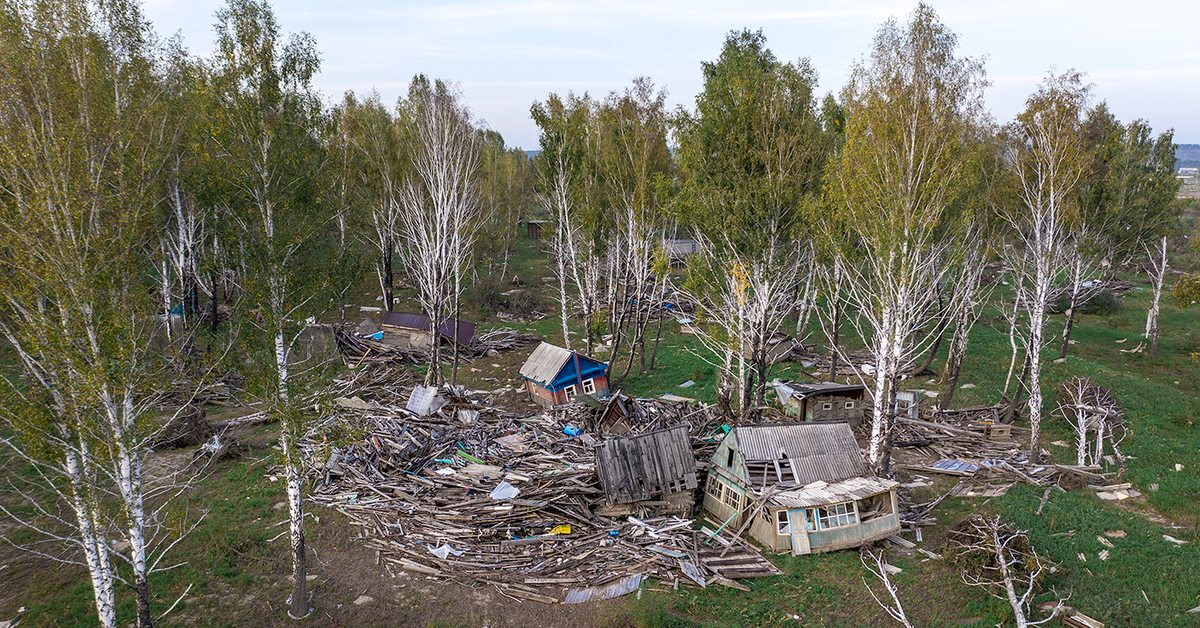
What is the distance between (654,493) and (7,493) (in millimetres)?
17894

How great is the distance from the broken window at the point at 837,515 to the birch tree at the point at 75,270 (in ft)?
46.2

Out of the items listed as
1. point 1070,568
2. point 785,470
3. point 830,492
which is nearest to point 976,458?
point 1070,568

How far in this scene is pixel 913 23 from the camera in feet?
54.6

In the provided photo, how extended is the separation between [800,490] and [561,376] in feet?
37.0

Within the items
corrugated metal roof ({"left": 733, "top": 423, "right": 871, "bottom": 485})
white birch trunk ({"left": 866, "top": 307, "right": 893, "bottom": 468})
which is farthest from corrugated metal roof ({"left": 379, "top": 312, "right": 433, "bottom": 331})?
white birch trunk ({"left": 866, "top": 307, "right": 893, "bottom": 468})

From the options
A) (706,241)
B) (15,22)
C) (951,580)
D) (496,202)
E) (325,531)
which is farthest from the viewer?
(496,202)

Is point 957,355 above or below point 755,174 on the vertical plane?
below

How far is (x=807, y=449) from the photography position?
15.7m

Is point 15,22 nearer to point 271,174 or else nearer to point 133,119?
point 133,119

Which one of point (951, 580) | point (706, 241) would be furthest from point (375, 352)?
point (951, 580)

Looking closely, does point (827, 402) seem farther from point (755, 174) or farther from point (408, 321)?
point (408, 321)

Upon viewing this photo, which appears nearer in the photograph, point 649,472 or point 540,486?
point 649,472

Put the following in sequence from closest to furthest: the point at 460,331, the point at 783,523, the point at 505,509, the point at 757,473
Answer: the point at 783,523 → the point at 757,473 → the point at 505,509 → the point at 460,331

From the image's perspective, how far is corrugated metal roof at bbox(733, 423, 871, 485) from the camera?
15391 mm
